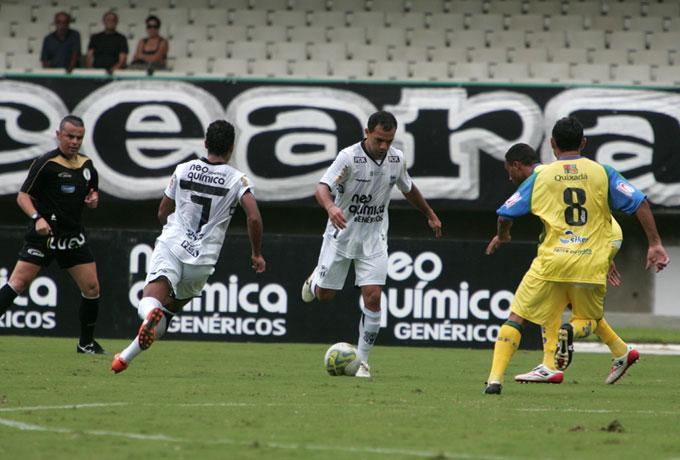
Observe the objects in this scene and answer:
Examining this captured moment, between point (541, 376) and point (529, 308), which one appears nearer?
point (529, 308)

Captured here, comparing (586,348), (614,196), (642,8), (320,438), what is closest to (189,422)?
(320,438)

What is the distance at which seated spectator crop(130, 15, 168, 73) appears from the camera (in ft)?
53.0

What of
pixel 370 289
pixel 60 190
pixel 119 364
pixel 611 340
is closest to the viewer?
pixel 119 364

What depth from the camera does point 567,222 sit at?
6.87 meters

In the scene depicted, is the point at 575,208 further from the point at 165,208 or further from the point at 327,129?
the point at 327,129

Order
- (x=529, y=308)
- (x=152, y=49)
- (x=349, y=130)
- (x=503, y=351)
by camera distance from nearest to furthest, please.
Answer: (x=503, y=351) → (x=529, y=308) → (x=349, y=130) → (x=152, y=49)

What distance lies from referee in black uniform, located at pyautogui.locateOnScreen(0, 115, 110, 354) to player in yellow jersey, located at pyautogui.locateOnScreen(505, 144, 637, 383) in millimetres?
4040

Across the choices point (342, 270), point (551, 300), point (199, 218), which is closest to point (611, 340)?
point (551, 300)

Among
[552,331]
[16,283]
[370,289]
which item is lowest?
[552,331]

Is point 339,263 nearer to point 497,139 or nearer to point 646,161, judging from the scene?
point 497,139

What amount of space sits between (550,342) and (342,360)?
171 cm

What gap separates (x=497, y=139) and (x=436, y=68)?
2873 millimetres

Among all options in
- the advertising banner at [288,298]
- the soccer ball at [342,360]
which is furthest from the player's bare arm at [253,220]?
the advertising banner at [288,298]

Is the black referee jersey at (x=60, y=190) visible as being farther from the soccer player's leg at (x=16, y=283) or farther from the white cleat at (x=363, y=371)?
the white cleat at (x=363, y=371)
